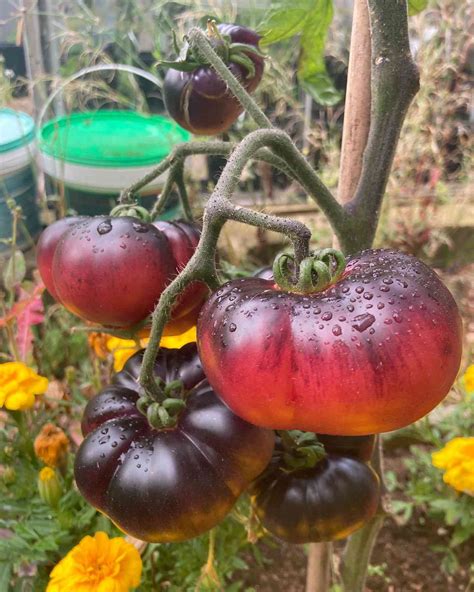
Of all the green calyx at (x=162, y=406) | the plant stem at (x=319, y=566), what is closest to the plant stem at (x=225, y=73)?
the green calyx at (x=162, y=406)

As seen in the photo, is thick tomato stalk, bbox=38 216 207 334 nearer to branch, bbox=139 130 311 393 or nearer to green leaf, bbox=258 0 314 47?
branch, bbox=139 130 311 393

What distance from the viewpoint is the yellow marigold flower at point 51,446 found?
2.82ft

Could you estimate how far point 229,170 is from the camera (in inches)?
→ 14.6

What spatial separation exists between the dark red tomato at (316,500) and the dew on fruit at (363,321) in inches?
10.1

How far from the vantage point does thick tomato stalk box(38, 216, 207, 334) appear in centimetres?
44

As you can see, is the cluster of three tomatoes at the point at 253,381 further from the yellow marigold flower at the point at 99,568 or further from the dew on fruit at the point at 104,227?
the yellow marigold flower at the point at 99,568

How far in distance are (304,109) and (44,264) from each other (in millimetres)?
2314

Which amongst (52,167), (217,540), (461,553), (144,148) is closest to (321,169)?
(144,148)

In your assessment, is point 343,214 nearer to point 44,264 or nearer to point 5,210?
point 44,264

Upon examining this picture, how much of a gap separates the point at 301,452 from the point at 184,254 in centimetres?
21

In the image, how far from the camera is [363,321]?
0.33 metres

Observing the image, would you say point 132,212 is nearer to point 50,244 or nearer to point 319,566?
point 50,244

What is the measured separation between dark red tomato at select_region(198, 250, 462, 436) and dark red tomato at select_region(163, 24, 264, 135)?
302 mm

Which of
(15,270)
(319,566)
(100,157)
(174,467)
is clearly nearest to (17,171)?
(100,157)
